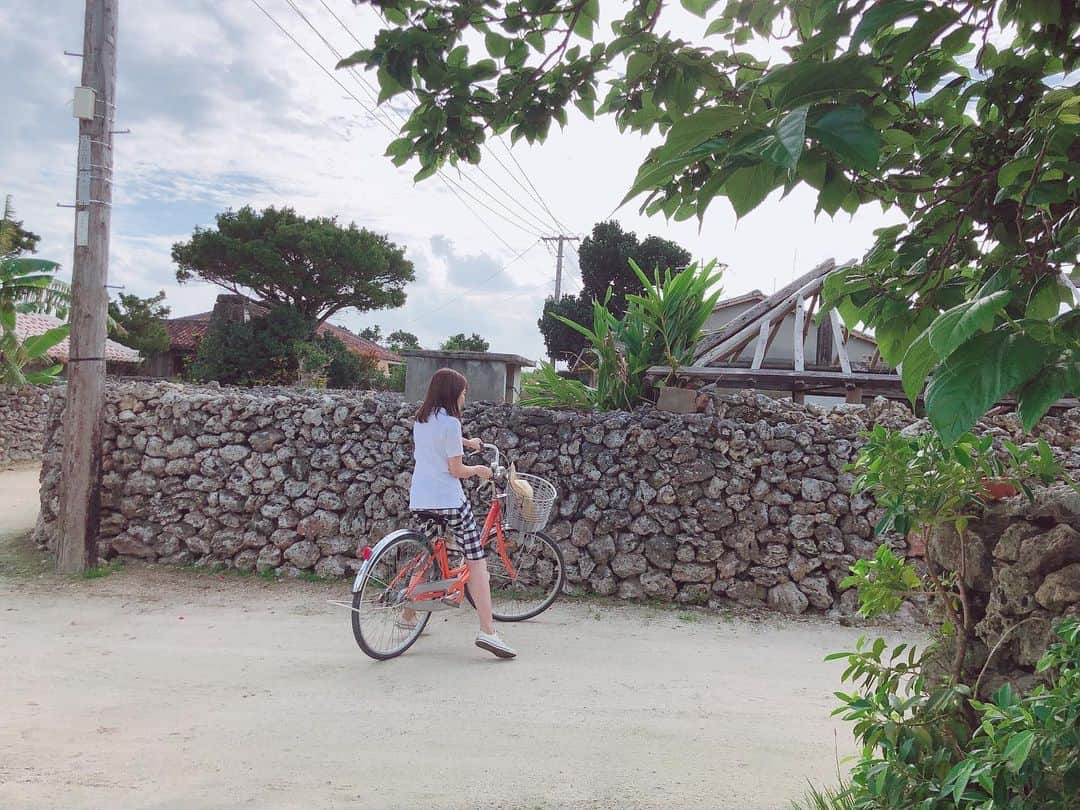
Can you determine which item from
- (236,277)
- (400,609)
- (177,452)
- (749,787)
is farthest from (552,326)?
(749,787)

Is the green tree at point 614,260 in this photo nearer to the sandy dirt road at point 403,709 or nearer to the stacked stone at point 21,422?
the stacked stone at point 21,422

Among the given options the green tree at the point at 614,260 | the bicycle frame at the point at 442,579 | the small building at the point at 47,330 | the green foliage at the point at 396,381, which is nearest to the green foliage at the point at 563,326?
the green tree at the point at 614,260

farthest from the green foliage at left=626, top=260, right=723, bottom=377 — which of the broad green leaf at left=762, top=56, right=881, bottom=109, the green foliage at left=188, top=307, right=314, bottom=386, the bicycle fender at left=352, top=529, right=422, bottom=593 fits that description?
the green foliage at left=188, top=307, right=314, bottom=386

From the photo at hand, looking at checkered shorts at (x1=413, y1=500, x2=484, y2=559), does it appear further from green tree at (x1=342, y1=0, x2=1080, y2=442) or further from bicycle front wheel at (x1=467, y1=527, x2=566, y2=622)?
green tree at (x1=342, y1=0, x2=1080, y2=442)

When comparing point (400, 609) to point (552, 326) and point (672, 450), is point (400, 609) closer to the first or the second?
point (672, 450)

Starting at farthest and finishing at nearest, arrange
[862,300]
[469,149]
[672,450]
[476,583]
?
1. [672,450]
2. [476,583]
3. [469,149]
4. [862,300]

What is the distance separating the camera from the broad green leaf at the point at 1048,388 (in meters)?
0.93

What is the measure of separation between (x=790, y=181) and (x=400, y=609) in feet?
14.8

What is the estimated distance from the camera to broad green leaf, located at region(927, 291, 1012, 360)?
34.2 inches

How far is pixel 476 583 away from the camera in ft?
15.8

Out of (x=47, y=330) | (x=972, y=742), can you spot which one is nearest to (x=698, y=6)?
(x=972, y=742)

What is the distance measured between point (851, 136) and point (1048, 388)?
0.41 metres

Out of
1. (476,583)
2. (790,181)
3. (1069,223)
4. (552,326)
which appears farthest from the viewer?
(552,326)

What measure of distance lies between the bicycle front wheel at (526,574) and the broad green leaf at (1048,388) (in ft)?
15.8
